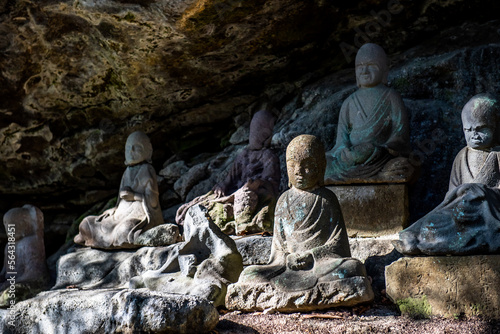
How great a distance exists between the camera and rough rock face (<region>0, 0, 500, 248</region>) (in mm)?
7840

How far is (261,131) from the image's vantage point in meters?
8.23

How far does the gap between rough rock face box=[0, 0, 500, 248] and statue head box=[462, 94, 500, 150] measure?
1.51 metres

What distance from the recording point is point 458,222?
505 cm

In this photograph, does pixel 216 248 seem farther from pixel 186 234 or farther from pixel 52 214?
pixel 52 214

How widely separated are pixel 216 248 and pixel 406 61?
422 cm

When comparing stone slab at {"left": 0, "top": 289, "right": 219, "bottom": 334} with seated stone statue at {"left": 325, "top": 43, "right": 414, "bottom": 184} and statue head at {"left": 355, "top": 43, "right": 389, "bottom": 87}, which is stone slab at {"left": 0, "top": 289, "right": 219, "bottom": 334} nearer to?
seated stone statue at {"left": 325, "top": 43, "right": 414, "bottom": 184}

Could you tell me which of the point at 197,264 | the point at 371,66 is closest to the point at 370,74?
the point at 371,66

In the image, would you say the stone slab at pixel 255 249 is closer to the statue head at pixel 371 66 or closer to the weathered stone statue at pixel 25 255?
the statue head at pixel 371 66

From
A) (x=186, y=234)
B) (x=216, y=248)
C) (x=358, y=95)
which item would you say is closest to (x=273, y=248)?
(x=216, y=248)

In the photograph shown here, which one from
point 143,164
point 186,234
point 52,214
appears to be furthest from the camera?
point 52,214

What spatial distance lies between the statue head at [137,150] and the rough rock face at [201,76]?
115 cm

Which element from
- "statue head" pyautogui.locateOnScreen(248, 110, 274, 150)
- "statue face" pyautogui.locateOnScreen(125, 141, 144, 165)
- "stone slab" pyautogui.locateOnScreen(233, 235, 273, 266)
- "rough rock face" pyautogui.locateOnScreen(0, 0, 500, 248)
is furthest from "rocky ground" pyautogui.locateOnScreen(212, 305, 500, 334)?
"statue face" pyautogui.locateOnScreen(125, 141, 144, 165)

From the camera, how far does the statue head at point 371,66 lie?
726cm

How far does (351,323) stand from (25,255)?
505cm
